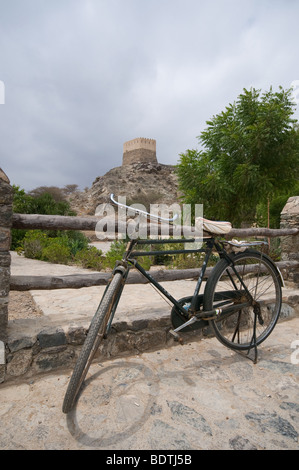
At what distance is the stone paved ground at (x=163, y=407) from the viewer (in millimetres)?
1529

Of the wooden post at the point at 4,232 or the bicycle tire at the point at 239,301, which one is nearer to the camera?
the wooden post at the point at 4,232

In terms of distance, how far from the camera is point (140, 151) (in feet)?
159

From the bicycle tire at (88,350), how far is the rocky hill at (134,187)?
35.6 m

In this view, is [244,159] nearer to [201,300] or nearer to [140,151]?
[201,300]

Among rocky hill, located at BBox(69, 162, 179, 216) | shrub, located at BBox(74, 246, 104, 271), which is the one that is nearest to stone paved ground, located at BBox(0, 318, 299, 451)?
shrub, located at BBox(74, 246, 104, 271)

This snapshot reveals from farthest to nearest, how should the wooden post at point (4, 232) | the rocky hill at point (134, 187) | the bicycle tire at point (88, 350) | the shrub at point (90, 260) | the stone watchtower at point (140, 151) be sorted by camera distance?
the stone watchtower at point (140, 151), the rocky hill at point (134, 187), the shrub at point (90, 260), the wooden post at point (4, 232), the bicycle tire at point (88, 350)

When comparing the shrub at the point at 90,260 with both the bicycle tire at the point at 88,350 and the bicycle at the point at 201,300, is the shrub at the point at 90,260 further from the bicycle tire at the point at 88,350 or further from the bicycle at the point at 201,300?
the bicycle tire at the point at 88,350

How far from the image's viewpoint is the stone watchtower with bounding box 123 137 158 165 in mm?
48719

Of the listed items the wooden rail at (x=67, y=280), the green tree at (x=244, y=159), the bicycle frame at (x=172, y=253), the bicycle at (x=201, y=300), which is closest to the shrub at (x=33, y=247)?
the green tree at (x=244, y=159)

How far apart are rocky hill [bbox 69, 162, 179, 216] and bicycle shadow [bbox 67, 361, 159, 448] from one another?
116 ft

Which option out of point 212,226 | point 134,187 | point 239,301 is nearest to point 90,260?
point 239,301

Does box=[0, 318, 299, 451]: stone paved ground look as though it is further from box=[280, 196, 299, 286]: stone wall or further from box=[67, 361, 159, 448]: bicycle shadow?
box=[280, 196, 299, 286]: stone wall
